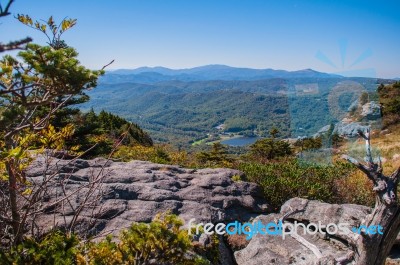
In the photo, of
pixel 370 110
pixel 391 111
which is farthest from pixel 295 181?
pixel 391 111

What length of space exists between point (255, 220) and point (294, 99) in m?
7.59

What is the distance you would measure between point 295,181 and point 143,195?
3.66 m

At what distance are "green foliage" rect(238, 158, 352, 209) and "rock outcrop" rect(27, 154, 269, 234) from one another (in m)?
0.41

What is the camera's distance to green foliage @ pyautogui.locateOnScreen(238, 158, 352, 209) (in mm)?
7598

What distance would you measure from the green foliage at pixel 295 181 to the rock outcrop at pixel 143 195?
16.2 inches

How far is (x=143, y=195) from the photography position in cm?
630

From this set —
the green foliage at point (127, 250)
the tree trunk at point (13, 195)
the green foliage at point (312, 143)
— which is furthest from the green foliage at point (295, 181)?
the green foliage at point (312, 143)

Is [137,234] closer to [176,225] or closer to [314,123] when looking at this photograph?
[176,225]

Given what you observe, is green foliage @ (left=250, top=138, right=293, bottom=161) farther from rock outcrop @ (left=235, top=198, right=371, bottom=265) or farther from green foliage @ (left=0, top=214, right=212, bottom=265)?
green foliage @ (left=0, top=214, right=212, bottom=265)

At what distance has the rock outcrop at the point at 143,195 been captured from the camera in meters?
5.45

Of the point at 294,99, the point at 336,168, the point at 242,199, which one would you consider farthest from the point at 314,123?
the point at 242,199

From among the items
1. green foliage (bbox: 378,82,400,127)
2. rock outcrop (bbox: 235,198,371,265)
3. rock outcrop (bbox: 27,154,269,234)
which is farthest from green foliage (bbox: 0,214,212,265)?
green foliage (bbox: 378,82,400,127)

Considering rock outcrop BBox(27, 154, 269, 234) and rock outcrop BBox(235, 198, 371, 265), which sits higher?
rock outcrop BBox(27, 154, 269, 234)

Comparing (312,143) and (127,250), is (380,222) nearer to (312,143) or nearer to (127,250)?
(127,250)
